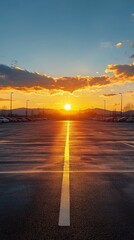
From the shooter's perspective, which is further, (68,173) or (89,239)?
(68,173)

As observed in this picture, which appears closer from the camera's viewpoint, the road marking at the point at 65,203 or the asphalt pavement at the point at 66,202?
the asphalt pavement at the point at 66,202

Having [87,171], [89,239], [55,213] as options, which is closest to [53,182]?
[87,171]

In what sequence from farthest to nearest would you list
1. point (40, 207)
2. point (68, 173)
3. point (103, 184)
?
point (68, 173) → point (103, 184) → point (40, 207)

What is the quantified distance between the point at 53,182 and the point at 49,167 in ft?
8.11

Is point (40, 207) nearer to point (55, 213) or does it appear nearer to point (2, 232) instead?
point (55, 213)

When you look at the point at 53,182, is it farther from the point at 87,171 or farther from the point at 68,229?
the point at 68,229

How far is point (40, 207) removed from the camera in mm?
5918

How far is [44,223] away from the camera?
502 centimetres

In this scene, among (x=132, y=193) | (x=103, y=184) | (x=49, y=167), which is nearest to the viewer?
(x=132, y=193)

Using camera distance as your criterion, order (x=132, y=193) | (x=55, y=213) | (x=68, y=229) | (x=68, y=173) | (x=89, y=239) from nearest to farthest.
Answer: (x=89, y=239) < (x=68, y=229) < (x=55, y=213) < (x=132, y=193) < (x=68, y=173)

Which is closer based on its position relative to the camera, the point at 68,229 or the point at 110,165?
the point at 68,229

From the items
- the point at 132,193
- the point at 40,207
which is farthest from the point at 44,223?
the point at 132,193

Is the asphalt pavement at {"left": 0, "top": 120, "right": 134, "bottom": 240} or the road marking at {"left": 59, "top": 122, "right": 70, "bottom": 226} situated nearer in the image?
the asphalt pavement at {"left": 0, "top": 120, "right": 134, "bottom": 240}

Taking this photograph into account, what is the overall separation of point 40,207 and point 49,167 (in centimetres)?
472
